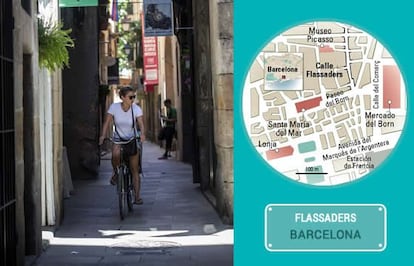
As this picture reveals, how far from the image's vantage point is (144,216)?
11234 millimetres

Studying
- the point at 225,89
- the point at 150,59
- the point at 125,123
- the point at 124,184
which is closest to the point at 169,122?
the point at 150,59

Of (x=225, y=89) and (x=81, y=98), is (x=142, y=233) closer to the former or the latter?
(x=225, y=89)

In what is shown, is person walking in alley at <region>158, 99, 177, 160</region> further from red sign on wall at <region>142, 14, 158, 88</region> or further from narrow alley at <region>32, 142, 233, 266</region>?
narrow alley at <region>32, 142, 233, 266</region>

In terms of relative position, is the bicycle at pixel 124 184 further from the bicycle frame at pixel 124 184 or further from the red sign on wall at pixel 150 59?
the red sign on wall at pixel 150 59

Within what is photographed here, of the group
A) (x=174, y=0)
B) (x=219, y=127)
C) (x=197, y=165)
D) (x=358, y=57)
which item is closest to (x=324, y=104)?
(x=358, y=57)

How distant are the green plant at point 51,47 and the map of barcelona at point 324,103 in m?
5.46

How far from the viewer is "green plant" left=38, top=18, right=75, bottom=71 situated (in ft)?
28.5

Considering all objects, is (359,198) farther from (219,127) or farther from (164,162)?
(164,162)

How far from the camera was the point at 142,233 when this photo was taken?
9773mm

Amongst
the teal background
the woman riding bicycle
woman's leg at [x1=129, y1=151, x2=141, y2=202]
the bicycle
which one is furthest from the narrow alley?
the teal background

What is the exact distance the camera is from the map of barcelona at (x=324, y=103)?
3562 mm

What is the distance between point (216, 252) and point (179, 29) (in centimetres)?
984

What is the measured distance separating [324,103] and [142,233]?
6.46 metres

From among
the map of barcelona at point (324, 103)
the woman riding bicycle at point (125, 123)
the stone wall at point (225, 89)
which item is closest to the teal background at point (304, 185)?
the map of barcelona at point (324, 103)
